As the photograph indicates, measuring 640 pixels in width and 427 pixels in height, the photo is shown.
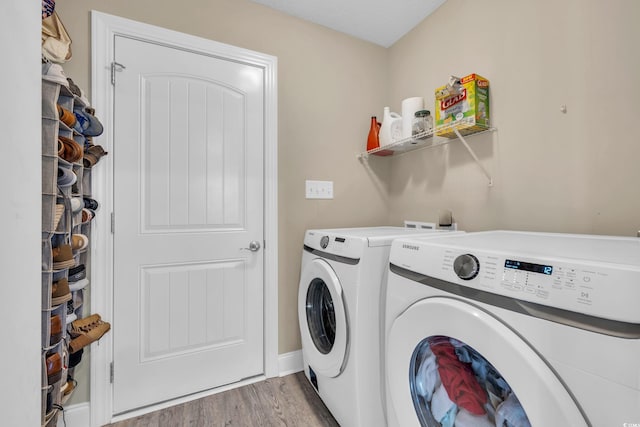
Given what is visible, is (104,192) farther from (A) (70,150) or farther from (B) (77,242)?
(A) (70,150)

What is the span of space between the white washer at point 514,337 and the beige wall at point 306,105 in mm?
1046

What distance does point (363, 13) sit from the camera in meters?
1.87

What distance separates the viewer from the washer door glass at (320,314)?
1.50m

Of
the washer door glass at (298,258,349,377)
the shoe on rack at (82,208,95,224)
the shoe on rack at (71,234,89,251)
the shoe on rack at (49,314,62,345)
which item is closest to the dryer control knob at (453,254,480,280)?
the washer door glass at (298,258,349,377)

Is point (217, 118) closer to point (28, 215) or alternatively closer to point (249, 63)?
point (249, 63)

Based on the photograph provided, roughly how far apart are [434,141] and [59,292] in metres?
1.98

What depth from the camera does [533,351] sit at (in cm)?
58

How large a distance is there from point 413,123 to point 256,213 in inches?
45.7

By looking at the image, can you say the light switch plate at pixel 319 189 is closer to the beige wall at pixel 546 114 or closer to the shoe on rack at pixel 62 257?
the beige wall at pixel 546 114

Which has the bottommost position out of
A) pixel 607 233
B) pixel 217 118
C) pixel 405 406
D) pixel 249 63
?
pixel 405 406

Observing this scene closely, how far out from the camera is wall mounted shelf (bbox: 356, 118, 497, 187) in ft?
4.90

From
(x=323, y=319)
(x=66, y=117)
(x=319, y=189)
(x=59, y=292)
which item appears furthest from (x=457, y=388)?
(x=66, y=117)

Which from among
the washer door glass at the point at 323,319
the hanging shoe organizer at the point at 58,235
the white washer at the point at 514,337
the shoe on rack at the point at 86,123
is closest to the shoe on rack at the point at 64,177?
the hanging shoe organizer at the point at 58,235

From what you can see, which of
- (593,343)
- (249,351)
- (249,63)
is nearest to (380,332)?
(593,343)
